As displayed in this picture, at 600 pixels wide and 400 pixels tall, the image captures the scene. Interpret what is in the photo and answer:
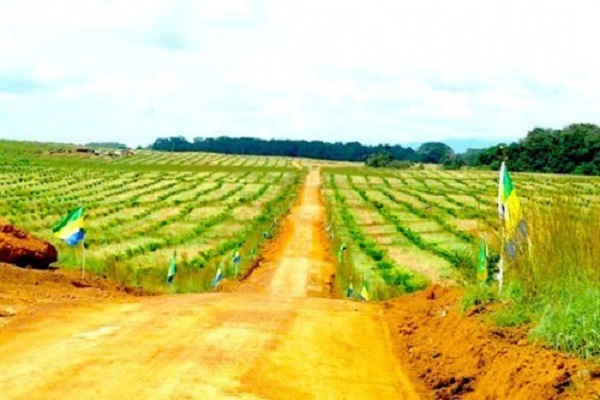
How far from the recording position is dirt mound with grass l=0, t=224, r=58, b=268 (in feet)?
59.7

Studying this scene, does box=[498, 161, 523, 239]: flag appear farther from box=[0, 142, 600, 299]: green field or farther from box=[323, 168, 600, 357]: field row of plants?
box=[0, 142, 600, 299]: green field

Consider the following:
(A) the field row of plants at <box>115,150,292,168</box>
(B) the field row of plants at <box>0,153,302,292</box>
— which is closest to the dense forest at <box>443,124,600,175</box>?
(B) the field row of plants at <box>0,153,302,292</box>

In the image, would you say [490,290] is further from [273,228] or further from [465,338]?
[273,228]

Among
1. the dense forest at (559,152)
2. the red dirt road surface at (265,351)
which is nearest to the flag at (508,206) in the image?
the red dirt road surface at (265,351)

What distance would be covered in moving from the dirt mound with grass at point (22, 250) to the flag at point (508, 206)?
11.0 meters

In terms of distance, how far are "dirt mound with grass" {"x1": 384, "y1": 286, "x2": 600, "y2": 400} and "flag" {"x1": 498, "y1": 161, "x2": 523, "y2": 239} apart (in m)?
1.14

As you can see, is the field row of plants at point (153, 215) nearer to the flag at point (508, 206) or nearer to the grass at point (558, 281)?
the flag at point (508, 206)

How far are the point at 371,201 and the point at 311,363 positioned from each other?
6241 cm

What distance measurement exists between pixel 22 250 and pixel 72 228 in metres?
1.49

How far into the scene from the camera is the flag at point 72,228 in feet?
59.1

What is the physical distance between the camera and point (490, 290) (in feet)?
38.6

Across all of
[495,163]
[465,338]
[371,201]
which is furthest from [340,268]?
[495,163]

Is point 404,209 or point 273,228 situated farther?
point 404,209

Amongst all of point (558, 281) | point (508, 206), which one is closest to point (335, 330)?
Answer: point (508, 206)
